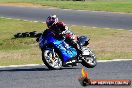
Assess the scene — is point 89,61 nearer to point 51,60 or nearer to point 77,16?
point 51,60

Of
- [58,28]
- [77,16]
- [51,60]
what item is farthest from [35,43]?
[77,16]

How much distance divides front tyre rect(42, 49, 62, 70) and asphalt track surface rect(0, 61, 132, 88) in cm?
18

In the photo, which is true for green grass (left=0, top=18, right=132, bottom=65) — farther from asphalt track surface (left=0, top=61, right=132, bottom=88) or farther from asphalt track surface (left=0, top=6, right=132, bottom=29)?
asphalt track surface (left=0, top=6, right=132, bottom=29)

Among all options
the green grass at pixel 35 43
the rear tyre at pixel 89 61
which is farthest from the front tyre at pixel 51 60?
the green grass at pixel 35 43

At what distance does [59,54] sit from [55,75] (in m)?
1.55

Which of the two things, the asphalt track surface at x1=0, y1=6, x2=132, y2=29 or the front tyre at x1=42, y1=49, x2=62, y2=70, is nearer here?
the front tyre at x1=42, y1=49, x2=62, y2=70

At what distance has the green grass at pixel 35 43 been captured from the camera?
17473 mm

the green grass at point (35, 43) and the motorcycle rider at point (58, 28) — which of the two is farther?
the green grass at point (35, 43)

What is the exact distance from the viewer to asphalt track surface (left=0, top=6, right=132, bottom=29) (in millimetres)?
31877

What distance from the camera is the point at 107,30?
28156 mm

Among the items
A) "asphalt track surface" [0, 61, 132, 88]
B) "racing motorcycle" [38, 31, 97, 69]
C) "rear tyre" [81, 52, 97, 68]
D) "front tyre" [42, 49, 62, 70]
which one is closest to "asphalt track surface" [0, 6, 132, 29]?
"rear tyre" [81, 52, 97, 68]

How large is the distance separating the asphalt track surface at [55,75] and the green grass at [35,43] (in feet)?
6.50

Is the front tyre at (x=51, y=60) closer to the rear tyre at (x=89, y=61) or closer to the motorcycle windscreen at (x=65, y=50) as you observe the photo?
the motorcycle windscreen at (x=65, y=50)

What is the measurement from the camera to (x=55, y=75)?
12.9 metres
